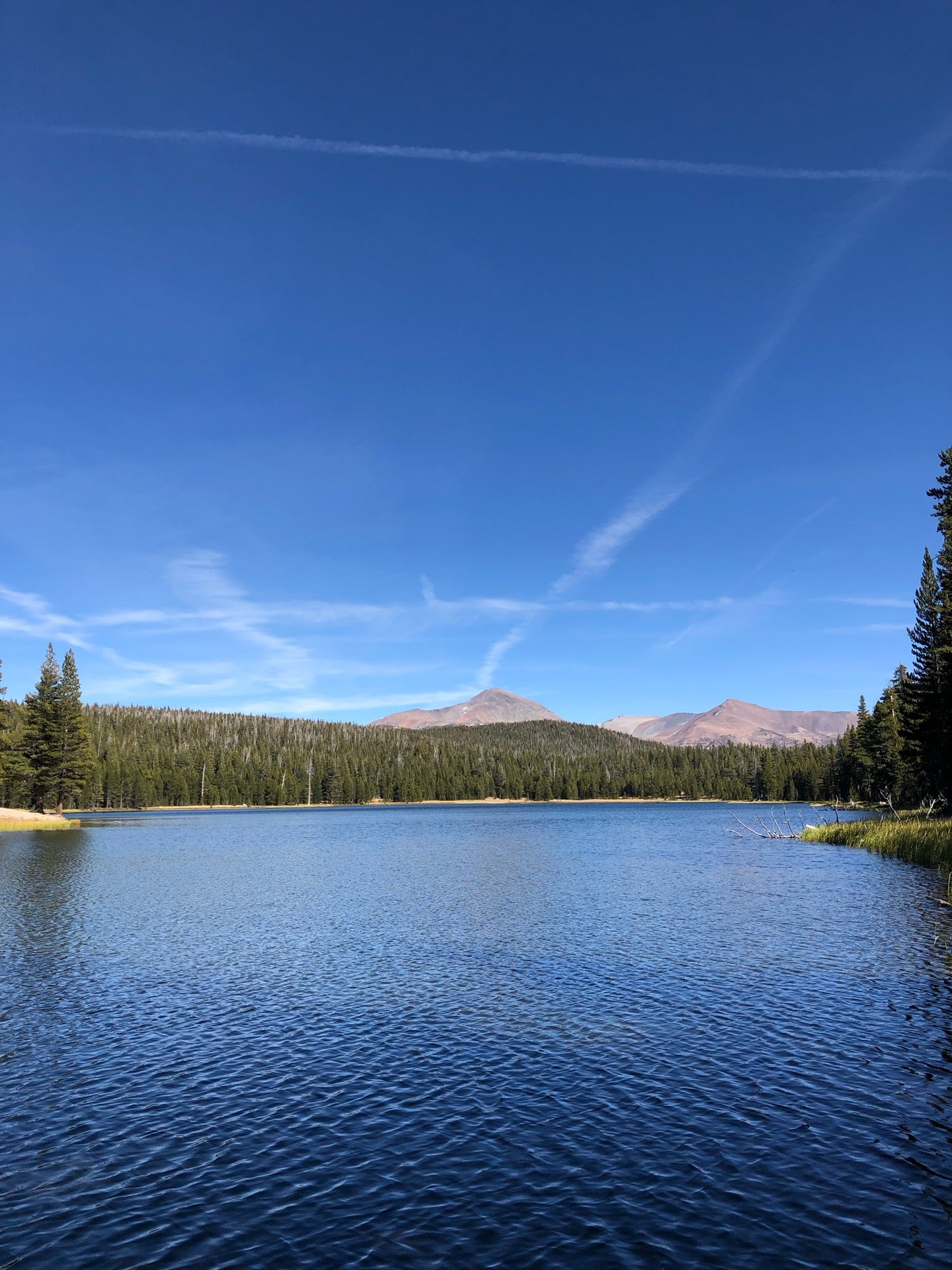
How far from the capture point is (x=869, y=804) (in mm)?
153500

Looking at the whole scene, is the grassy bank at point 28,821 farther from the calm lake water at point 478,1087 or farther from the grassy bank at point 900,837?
the grassy bank at point 900,837

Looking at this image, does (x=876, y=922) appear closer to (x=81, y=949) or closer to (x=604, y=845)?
(x=81, y=949)

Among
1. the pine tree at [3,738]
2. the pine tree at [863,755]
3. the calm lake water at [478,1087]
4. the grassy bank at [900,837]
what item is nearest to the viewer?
the calm lake water at [478,1087]

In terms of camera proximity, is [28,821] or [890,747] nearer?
[28,821]

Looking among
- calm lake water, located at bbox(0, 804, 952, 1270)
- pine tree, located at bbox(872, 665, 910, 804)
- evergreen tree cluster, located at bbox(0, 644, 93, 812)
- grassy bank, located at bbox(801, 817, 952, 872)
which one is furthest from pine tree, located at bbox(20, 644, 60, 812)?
pine tree, located at bbox(872, 665, 910, 804)

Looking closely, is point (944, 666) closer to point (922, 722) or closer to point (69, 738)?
point (922, 722)

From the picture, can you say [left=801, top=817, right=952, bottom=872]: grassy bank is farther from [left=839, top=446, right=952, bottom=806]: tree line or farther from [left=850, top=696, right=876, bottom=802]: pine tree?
[left=850, top=696, right=876, bottom=802]: pine tree

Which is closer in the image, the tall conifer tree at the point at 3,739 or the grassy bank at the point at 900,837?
the grassy bank at the point at 900,837

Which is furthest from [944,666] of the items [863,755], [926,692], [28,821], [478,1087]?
[28,821]

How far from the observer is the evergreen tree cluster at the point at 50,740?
11269cm

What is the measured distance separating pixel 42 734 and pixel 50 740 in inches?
52.7

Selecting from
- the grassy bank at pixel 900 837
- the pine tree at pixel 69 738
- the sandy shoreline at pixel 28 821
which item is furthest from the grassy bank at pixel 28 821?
the grassy bank at pixel 900 837

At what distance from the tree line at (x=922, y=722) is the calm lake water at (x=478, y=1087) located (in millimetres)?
30007

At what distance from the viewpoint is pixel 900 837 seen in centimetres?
6575
